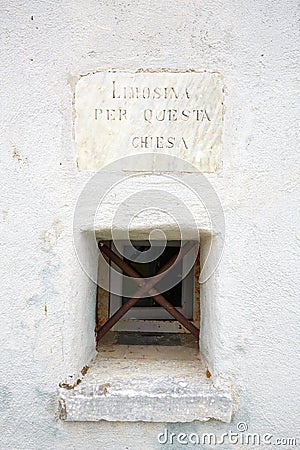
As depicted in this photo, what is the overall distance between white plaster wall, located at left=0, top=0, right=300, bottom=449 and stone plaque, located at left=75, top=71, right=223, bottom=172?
0.04m

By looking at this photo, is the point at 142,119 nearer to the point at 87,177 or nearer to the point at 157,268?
the point at 87,177

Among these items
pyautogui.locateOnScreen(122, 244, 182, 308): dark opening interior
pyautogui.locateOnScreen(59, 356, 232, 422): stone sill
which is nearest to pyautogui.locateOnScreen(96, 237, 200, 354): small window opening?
pyautogui.locateOnScreen(122, 244, 182, 308): dark opening interior

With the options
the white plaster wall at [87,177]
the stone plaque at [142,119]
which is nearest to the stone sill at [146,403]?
the white plaster wall at [87,177]

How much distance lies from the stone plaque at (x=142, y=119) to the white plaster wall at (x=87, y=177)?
0.14ft

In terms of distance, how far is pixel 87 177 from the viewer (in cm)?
148

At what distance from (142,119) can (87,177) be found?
0.26 meters

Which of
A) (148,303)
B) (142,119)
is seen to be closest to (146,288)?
(148,303)

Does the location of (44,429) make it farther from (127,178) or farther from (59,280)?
(127,178)

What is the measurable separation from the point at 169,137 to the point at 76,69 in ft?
1.24

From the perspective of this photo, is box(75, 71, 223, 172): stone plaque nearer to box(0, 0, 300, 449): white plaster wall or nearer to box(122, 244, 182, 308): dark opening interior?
box(0, 0, 300, 449): white plaster wall

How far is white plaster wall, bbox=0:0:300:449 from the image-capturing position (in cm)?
146

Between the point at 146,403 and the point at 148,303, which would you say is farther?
the point at 148,303

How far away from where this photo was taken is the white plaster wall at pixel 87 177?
1.46 metres

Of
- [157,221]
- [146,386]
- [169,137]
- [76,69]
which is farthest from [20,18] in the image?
[146,386]
